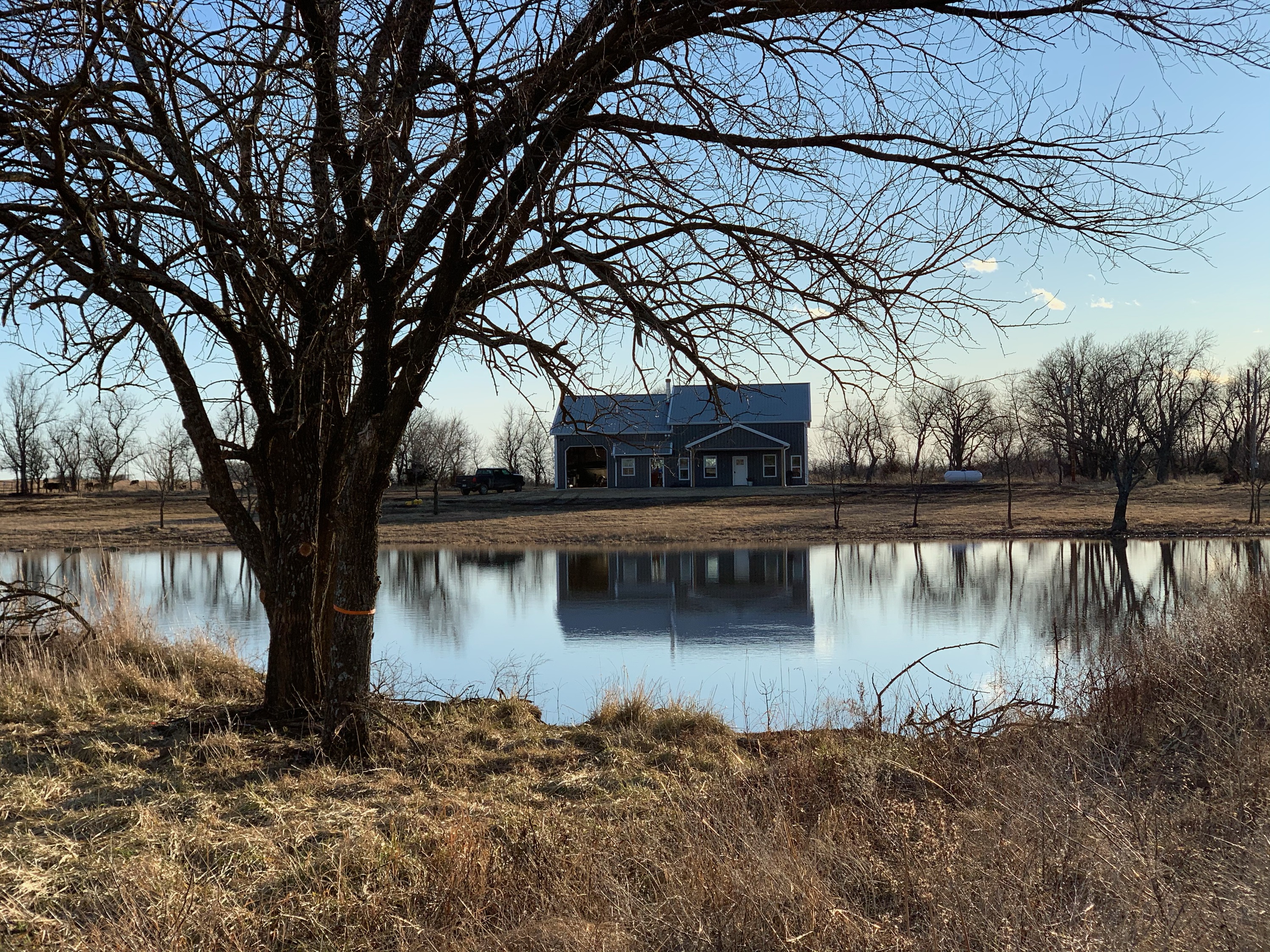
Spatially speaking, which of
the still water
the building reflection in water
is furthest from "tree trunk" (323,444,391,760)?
the building reflection in water

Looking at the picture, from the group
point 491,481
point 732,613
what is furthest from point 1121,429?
point 491,481

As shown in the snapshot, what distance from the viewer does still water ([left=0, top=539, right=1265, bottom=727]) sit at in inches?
500

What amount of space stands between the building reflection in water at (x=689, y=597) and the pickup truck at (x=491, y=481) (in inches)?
1101

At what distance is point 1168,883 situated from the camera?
4.16 m

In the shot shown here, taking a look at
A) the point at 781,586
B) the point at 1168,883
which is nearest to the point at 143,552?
the point at 781,586

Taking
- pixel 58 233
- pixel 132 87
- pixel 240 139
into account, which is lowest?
pixel 58 233

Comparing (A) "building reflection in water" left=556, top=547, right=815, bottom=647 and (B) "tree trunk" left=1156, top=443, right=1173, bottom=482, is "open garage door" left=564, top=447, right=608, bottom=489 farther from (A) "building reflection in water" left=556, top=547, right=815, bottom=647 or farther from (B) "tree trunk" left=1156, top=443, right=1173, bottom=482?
(B) "tree trunk" left=1156, top=443, right=1173, bottom=482

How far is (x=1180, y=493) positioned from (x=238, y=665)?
2063 inches

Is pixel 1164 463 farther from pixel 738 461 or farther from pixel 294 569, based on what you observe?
pixel 294 569

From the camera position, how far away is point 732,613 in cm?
1953

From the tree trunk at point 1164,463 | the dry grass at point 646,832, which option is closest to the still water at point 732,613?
the dry grass at point 646,832

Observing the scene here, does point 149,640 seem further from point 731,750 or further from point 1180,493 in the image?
point 1180,493

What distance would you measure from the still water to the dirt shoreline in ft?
18.6

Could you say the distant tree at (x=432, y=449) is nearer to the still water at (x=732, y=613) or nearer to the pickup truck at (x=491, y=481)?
the pickup truck at (x=491, y=481)
